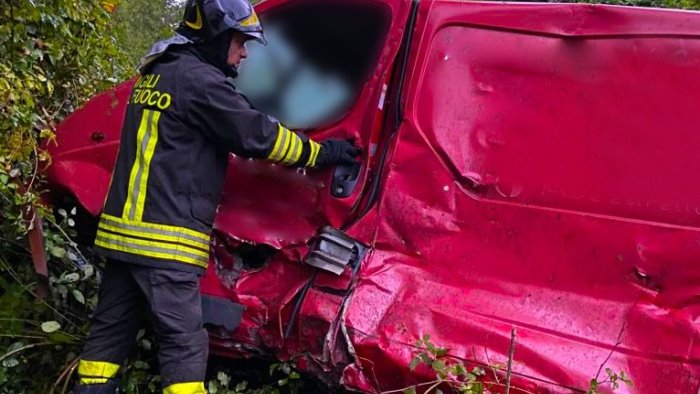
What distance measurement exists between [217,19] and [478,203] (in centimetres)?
113

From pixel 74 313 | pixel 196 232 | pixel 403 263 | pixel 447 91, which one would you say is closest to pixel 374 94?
pixel 447 91

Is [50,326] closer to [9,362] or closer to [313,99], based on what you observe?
[9,362]

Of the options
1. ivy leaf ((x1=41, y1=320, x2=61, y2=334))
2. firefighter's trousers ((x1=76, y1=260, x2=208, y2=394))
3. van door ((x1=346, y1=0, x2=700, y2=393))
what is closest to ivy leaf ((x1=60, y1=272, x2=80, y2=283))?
ivy leaf ((x1=41, y1=320, x2=61, y2=334))

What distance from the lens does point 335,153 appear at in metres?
2.46

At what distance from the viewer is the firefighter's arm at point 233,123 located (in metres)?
2.25

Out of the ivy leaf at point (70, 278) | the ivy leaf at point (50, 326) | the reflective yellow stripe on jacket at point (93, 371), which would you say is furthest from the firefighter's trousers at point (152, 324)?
the ivy leaf at point (70, 278)

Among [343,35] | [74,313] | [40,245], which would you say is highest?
[343,35]

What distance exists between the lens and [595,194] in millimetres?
2346

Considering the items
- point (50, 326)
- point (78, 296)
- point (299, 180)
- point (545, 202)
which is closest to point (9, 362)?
point (50, 326)

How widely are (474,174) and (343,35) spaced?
74 centimetres

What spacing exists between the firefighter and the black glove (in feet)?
0.07

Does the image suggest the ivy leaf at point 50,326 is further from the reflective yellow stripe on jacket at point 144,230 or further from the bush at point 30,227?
the reflective yellow stripe on jacket at point 144,230

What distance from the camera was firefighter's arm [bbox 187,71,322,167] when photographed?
225cm

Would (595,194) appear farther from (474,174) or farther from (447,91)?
(447,91)
